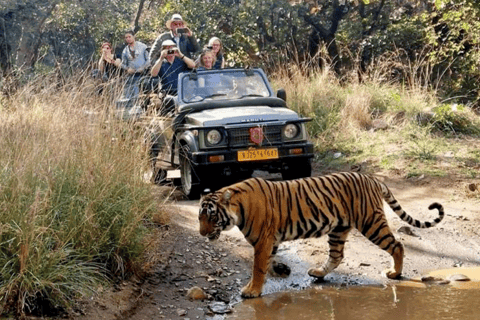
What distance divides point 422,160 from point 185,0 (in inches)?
376

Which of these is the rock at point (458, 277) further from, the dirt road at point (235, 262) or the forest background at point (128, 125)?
the forest background at point (128, 125)

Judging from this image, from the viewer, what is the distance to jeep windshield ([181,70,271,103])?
11.1 metres

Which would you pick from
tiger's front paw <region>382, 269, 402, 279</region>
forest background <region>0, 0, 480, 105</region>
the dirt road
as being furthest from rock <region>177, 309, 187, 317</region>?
forest background <region>0, 0, 480, 105</region>

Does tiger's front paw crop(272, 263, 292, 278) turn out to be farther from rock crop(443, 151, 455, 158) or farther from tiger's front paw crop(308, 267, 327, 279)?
rock crop(443, 151, 455, 158)

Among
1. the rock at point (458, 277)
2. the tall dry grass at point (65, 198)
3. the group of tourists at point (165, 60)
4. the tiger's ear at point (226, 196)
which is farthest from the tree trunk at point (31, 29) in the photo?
the rock at point (458, 277)

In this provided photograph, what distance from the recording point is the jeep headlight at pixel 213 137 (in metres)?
10.1

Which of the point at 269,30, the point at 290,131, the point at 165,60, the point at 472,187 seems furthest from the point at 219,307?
the point at 269,30

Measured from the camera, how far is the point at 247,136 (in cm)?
1017

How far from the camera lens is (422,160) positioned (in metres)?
11.4

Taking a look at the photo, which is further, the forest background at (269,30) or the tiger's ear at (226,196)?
the forest background at (269,30)

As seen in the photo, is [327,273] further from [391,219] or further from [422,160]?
[422,160]

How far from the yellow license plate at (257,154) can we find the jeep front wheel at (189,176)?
0.57 metres

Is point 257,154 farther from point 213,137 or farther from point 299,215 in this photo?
point 299,215

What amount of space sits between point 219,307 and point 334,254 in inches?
49.7
